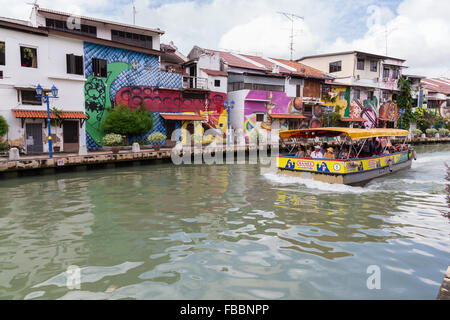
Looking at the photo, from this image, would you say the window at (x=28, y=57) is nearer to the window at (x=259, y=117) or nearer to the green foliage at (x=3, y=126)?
the green foliage at (x=3, y=126)

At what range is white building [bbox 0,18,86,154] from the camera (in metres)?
19.5

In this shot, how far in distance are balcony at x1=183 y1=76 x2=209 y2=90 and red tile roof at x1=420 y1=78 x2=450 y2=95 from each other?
3852 cm

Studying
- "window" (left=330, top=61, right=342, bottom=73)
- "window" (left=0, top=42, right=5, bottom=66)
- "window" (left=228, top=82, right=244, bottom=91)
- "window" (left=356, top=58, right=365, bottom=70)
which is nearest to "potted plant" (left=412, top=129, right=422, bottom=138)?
"window" (left=356, top=58, right=365, bottom=70)

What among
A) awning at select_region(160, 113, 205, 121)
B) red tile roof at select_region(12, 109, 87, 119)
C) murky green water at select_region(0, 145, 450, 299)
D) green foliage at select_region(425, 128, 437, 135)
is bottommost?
murky green water at select_region(0, 145, 450, 299)

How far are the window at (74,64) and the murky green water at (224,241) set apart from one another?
39.4ft

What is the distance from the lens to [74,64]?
22.2 meters

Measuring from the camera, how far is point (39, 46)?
20734 millimetres

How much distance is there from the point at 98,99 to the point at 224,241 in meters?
20.2

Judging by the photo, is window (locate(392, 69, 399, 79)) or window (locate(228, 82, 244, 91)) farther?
window (locate(392, 69, 399, 79))

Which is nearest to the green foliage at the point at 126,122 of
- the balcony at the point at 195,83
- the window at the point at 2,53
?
the balcony at the point at 195,83

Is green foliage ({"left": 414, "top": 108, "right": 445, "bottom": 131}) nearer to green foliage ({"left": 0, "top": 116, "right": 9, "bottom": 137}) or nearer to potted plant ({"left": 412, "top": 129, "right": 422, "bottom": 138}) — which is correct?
potted plant ({"left": 412, "top": 129, "right": 422, "bottom": 138})
